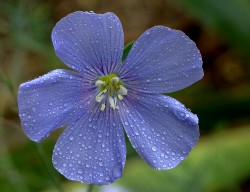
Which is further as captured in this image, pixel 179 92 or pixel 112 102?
pixel 179 92

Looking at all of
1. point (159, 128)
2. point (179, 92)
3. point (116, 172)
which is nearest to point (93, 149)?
point (116, 172)

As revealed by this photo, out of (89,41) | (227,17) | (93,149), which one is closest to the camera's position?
(89,41)

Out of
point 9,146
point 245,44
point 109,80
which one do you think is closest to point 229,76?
point 245,44

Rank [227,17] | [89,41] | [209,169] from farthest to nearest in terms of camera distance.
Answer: [227,17] → [209,169] → [89,41]

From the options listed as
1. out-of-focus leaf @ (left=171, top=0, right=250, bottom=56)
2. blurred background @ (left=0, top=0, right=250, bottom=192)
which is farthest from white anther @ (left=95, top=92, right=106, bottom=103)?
out-of-focus leaf @ (left=171, top=0, right=250, bottom=56)

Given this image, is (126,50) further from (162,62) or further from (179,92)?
(179,92)

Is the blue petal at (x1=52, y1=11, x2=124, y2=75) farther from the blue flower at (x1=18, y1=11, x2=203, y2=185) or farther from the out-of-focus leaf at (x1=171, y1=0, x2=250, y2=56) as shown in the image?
the out-of-focus leaf at (x1=171, y1=0, x2=250, y2=56)

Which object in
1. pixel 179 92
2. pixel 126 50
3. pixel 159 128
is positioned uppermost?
pixel 126 50
